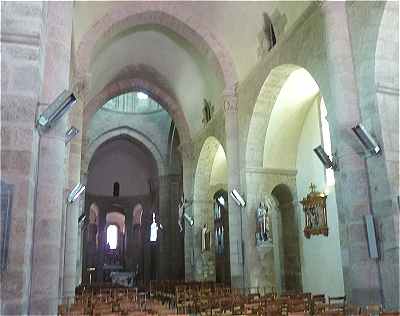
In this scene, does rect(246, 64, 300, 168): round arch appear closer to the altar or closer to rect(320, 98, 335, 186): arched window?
rect(320, 98, 335, 186): arched window

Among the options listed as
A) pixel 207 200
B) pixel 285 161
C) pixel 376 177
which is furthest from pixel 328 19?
pixel 207 200

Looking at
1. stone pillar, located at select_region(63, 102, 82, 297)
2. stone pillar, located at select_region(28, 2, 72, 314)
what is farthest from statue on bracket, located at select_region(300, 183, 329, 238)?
stone pillar, located at select_region(28, 2, 72, 314)

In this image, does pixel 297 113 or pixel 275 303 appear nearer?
pixel 275 303

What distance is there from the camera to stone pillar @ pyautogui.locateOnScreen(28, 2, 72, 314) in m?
7.00

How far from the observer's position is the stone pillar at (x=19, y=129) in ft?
20.7

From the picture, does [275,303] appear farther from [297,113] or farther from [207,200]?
[207,200]

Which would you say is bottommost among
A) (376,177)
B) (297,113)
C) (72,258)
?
(72,258)

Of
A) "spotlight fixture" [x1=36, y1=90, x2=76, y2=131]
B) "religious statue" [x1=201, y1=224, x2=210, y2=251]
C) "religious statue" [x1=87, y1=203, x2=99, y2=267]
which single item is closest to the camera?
"spotlight fixture" [x1=36, y1=90, x2=76, y2=131]

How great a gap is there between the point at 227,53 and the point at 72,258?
31.1 ft

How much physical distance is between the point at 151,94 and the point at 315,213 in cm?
1199

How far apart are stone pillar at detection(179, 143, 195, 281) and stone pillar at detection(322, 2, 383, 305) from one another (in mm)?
12041

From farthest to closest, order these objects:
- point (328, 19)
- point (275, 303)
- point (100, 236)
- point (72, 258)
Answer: point (100, 236) → point (72, 258) → point (328, 19) → point (275, 303)

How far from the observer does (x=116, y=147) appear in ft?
114

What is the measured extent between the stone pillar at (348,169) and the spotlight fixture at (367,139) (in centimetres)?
43
